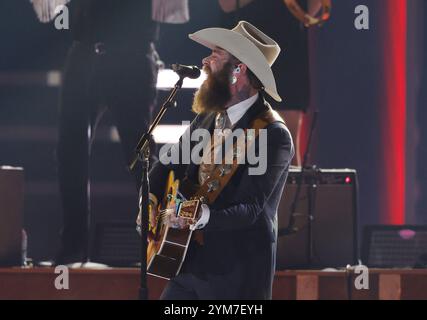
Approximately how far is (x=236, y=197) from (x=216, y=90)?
441mm

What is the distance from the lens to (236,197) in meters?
3.45

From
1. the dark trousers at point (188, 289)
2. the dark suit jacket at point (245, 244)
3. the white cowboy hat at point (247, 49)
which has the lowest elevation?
the dark trousers at point (188, 289)

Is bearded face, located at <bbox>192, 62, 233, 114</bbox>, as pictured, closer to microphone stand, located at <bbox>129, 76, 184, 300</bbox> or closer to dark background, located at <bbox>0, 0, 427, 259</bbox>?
microphone stand, located at <bbox>129, 76, 184, 300</bbox>

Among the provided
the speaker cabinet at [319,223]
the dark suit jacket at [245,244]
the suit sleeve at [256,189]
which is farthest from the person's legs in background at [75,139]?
the suit sleeve at [256,189]

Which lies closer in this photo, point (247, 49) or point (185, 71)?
point (185, 71)

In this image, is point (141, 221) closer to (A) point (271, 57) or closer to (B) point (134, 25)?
(A) point (271, 57)

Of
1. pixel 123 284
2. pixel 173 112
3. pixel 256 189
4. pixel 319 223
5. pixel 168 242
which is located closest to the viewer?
pixel 256 189

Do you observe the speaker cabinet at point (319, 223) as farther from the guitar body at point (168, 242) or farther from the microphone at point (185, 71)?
the microphone at point (185, 71)

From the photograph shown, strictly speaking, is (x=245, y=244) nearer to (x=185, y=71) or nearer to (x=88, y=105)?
(x=185, y=71)

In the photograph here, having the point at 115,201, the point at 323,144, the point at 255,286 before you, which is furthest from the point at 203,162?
the point at 323,144

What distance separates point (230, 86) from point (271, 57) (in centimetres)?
25

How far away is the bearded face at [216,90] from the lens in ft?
11.9

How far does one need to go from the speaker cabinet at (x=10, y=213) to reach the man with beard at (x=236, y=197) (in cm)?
131

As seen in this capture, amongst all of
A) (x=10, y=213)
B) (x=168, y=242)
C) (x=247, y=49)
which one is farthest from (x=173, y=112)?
(x=168, y=242)
